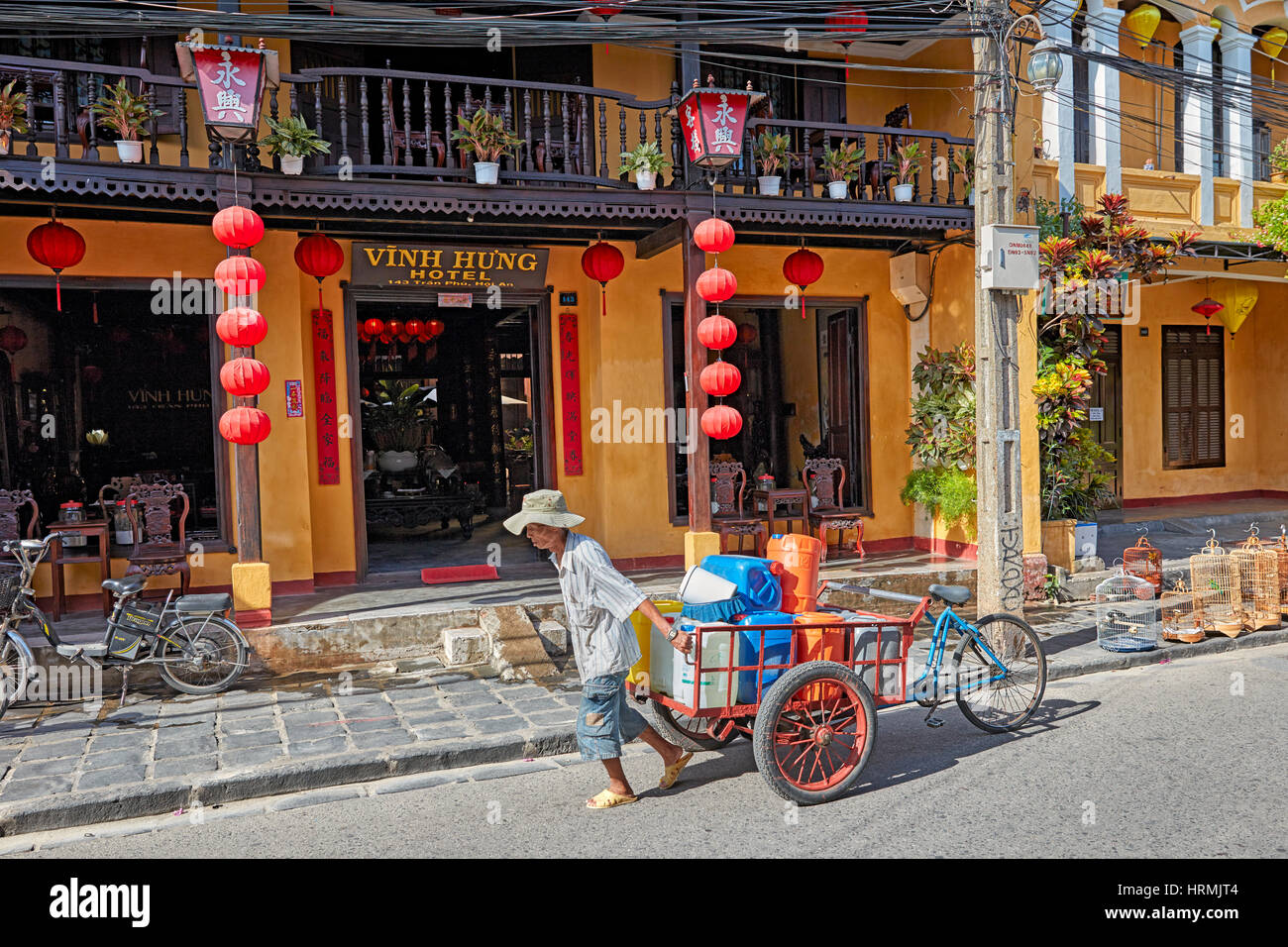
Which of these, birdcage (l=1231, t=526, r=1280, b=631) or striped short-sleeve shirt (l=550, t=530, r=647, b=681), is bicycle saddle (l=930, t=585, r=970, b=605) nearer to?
striped short-sleeve shirt (l=550, t=530, r=647, b=681)

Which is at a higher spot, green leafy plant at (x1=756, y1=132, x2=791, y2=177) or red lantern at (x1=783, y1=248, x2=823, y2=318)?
green leafy plant at (x1=756, y1=132, x2=791, y2=177)

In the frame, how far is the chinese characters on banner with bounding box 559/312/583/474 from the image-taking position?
11.9 metres

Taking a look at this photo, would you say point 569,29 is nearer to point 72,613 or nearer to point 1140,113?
point 72,613

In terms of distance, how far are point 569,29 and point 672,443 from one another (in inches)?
196

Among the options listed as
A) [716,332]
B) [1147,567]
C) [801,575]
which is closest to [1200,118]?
[1147,567]

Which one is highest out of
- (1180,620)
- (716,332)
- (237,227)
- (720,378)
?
(237,227)

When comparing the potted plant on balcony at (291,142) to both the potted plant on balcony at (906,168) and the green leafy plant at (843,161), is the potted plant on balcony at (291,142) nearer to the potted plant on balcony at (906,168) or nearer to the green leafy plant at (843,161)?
the green leafy plant at (843,161)

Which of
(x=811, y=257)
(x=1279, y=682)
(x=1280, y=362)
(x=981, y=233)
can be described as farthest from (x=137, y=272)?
(x=1280, y=362)

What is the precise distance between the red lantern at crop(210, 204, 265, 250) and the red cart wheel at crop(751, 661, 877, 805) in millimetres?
5991

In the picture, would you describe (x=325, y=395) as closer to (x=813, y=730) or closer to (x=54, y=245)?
(x=54, y=245)

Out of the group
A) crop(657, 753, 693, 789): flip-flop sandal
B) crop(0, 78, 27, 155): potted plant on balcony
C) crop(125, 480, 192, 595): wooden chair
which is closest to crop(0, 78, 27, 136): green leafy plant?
crop(0, 78, 27, 155): potted plant on balcony

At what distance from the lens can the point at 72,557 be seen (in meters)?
9.52

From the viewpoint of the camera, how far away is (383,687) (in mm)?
8039

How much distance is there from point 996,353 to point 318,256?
22.4 ft
